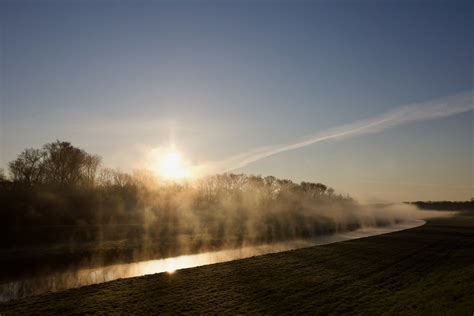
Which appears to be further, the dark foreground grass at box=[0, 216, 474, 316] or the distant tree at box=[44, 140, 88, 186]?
the distant tree at box=[44, 140, 88, 186]

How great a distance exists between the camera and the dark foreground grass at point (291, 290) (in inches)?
667

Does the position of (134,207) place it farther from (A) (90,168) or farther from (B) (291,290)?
(B) (291,290)

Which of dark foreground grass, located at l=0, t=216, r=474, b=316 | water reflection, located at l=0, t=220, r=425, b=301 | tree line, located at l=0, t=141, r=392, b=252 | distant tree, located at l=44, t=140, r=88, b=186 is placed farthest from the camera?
distant tree, located at l=44, t=140, r=88, b=186

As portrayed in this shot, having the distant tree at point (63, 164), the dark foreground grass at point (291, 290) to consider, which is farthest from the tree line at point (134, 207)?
the dark foreground grass at point (291, 290)

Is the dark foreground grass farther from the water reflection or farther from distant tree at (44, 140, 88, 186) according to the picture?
distant tree at (44, 140, 88, 186)

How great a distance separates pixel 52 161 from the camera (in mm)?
94938

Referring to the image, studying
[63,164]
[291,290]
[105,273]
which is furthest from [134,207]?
[291,290]

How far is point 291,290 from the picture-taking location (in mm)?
20266

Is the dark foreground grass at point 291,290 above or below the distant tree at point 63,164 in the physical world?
below

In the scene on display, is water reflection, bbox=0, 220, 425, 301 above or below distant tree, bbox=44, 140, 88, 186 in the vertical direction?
below

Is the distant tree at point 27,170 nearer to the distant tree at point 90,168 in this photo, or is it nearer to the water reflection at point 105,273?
the distant tree at point 90,168

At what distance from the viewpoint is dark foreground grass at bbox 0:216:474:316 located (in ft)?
55.6

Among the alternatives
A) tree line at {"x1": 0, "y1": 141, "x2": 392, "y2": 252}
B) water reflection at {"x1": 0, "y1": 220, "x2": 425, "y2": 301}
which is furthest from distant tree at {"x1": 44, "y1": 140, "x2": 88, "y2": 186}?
water reflection at {"x1": 0, "y1": 220, "x2": 425, "y2": 301}

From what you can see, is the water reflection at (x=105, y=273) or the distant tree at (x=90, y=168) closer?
the water reflection at (x=105, y=273)
